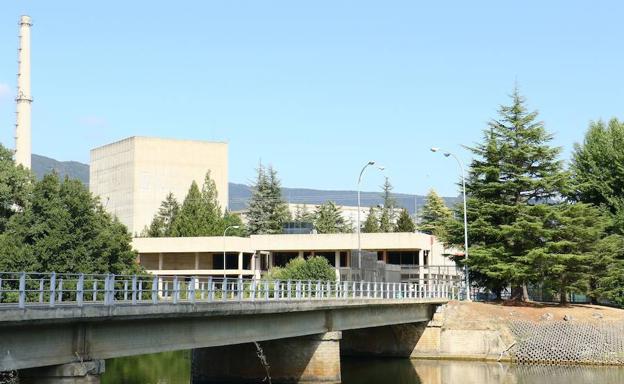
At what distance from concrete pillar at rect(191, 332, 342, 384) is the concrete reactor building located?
11102cm

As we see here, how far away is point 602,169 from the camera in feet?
231

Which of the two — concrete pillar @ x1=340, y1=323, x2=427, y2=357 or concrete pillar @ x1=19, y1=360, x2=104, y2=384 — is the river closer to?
concrete pillar @ x1=340, y1=323, x2=427, y2=357

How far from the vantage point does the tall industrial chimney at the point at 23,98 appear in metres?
96.4

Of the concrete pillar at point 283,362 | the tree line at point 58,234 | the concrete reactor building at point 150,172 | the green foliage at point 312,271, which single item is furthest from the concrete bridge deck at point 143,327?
the concrete reactor building at point 150,172

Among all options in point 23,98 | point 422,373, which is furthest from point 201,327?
point 23,98

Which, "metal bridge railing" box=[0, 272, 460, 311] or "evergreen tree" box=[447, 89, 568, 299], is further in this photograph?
"evergreen tree" box=[447, 89, 568, 299]

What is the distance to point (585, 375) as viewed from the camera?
45.6 m

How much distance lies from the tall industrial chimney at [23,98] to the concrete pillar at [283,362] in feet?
204

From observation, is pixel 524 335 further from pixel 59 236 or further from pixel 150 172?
pixel 150 172

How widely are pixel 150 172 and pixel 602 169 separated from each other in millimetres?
98949

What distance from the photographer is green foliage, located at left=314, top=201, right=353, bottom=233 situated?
13012 centimetres

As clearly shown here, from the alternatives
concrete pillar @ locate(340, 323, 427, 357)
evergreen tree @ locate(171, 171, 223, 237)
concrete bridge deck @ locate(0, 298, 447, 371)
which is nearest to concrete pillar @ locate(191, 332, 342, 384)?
concrete bridge deck @ locate(0, 298, 447, 371)

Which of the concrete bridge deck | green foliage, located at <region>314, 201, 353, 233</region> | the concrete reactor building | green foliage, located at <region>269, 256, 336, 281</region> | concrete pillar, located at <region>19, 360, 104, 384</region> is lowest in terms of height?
concrete pillar, located at <region>19, 360, 104, 384</region>

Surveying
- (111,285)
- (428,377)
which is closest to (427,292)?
(428,377)
